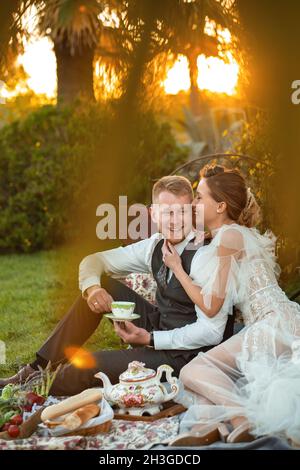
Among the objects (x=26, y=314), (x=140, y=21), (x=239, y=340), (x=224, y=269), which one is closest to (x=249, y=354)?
(x=239, y=340)

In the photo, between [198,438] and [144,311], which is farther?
[144,311]

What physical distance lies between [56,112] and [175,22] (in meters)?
8.61

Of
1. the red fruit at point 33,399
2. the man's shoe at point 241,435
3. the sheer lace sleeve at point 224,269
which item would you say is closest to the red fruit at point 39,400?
the red fruit at point 33,399

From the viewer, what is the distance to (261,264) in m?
3.10

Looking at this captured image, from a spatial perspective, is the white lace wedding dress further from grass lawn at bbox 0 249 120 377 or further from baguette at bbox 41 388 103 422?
grass lawn at bbox 0 249 120 377

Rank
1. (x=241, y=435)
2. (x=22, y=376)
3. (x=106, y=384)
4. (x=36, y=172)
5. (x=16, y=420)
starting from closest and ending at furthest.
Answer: (x=241, y=435)
(x=16, y=420)
(x=106, y=384)
(x=22, y=376)
(x=36, y=172)

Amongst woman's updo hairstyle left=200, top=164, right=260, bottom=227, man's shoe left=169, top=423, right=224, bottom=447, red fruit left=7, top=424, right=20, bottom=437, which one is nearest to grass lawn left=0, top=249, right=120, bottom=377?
red fruit left=7, top=424, right=20, bottom=437

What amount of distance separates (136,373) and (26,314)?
133 inches

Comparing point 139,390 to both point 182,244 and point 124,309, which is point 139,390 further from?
point 182,244

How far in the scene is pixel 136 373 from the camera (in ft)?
9.80

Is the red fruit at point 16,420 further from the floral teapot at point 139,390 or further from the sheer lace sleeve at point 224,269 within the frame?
the sheer lace sleeve at point 224,269

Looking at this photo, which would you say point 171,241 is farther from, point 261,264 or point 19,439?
point 19,439

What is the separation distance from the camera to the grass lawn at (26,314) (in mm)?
4973
